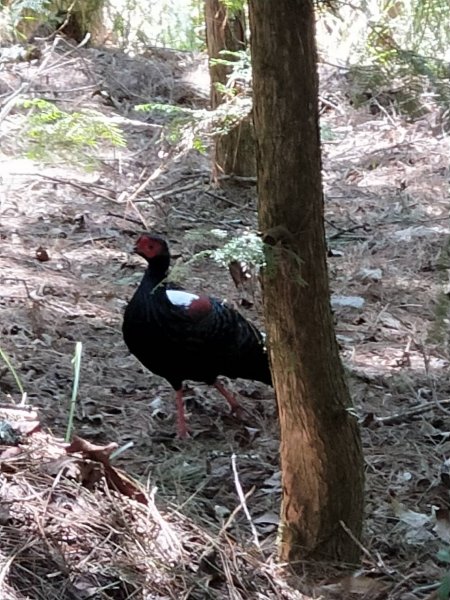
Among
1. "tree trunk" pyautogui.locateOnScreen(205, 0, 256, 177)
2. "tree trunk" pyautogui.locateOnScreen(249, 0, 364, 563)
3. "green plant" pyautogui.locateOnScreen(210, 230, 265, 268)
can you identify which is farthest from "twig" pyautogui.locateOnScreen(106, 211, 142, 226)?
"green plant" pyautogui.locateOnScreen(210, 230, 265, 268)

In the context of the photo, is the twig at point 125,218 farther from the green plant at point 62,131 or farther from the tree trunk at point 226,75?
the green plant at point 62,131

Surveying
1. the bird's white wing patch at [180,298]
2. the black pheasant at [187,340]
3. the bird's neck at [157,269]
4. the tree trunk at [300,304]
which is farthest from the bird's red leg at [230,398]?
the tree trunk at [300,304]

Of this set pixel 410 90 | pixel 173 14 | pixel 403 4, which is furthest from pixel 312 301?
pixel 173 14

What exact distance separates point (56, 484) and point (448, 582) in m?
1.26

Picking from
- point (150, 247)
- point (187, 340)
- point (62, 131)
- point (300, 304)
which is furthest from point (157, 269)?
point (300, 304)

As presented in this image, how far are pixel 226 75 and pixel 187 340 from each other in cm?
402

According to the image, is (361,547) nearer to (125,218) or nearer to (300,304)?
(300,304)

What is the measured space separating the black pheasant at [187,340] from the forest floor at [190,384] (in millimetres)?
242

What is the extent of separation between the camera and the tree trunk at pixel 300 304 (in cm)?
276

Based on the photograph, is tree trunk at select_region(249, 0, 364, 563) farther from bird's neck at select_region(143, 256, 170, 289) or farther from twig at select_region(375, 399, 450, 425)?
bird's neck at select_region(143, 256, 170, 289)

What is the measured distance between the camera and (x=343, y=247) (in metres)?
7.29

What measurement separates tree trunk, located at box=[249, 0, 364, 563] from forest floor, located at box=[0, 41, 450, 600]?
0.18 meters

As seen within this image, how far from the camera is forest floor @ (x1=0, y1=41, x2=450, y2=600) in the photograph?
3.05 m

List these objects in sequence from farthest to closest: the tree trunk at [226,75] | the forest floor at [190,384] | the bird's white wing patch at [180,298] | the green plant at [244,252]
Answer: the tree trunk at [226,75] → the bird's white wing patch at [180,298] → the forest floor at [190,384] → the green plant at [244,252]
